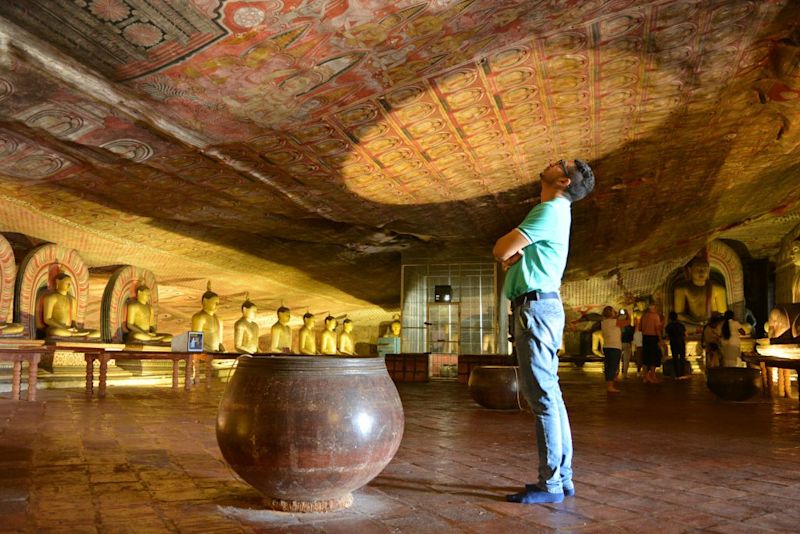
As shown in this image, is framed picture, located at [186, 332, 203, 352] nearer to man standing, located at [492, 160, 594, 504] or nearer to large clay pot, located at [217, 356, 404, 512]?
large clay pot, located at [217, 356, 404, 512]

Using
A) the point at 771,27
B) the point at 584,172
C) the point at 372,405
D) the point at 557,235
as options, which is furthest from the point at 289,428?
the point at 771,27

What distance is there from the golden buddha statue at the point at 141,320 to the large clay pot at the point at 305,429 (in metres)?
11.5

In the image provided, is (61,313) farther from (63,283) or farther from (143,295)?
(143,295)

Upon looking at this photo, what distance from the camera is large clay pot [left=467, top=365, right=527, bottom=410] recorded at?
6680 mm

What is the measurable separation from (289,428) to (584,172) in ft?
5.47

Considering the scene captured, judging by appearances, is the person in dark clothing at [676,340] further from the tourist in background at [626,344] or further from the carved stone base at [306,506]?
the carved stone base at [306,506]

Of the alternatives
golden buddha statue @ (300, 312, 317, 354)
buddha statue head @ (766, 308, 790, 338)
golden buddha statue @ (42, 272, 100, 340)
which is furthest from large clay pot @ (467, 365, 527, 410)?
golden buddha statue @ (300, 312, 317, 354)

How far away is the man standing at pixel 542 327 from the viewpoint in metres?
2.69

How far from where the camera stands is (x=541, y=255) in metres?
2.80

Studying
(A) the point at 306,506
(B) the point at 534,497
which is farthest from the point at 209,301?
(B) the point at 534,497

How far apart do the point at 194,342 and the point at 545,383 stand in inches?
299

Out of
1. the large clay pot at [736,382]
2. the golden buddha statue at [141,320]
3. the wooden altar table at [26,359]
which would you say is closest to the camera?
the wooden altar table at [26,359]

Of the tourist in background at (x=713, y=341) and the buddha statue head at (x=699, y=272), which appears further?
the buddha statue head at (x=699, y=272)

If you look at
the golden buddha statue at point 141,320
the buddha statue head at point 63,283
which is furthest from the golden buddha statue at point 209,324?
the buddha statue head at point 63,283
